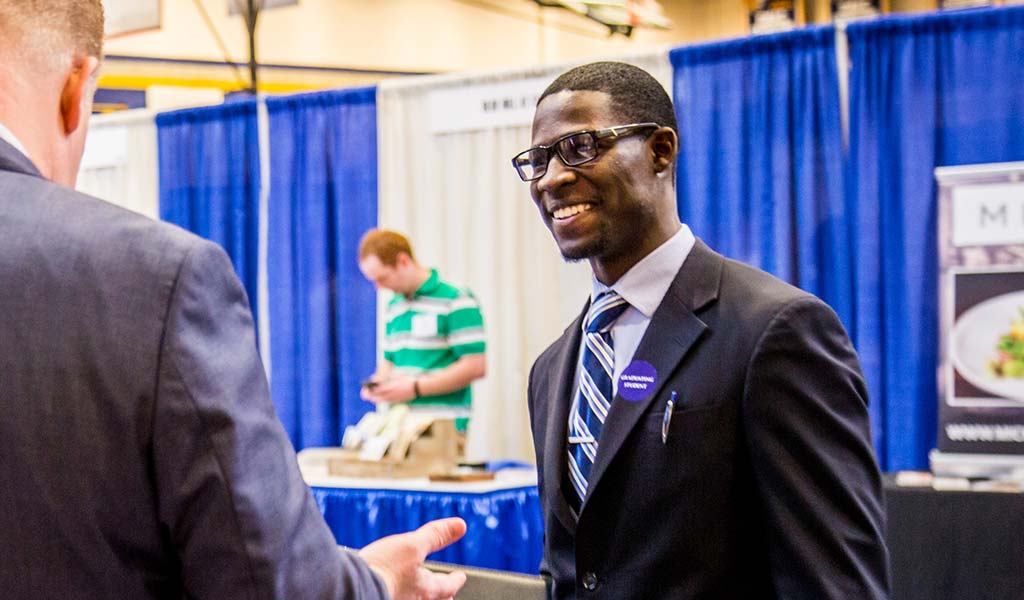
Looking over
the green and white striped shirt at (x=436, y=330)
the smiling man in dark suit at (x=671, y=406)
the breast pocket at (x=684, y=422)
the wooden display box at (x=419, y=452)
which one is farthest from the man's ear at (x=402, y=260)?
the breast pocket at (x=684, y=422)

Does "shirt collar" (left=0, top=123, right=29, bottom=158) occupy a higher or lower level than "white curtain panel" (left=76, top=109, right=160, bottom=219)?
lower

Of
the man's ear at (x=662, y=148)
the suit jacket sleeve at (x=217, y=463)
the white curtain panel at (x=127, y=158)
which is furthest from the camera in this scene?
the white curtain panel at (x=127, y=158)

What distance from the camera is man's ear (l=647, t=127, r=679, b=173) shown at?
5.79 feet

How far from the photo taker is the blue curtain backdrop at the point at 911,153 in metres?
4.80

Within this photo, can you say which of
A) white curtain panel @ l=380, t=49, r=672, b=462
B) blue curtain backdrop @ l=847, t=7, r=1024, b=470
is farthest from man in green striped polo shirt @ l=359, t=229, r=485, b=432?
blue curtain backdrop @ l=847, t=7, r=1024, b=470

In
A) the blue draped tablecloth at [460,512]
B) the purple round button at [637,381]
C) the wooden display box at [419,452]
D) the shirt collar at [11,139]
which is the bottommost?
the blue draped tablecloth at [460,512]

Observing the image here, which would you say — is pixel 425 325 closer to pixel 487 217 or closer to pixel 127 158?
pixel 487 217

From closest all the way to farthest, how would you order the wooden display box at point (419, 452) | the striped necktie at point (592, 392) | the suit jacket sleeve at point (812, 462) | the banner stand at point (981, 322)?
the suit jacket sleeve at point (812, 462), the striped necktie at point (592, 392), the banner stand at point (981, 322), the wooden display box at point (419, 452)

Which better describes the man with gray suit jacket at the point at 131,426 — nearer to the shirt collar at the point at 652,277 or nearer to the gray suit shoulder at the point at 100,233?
the gray suit shoulder at the point at 100,233

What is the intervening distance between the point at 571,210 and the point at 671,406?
390 millimetres

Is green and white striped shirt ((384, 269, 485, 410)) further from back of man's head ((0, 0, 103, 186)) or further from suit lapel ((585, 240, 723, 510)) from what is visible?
back of man's head ((0, 0, 103, 186))

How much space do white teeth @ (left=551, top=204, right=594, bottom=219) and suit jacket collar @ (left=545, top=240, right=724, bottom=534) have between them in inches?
7.1

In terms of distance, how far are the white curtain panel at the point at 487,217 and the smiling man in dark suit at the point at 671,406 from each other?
4.01 meters

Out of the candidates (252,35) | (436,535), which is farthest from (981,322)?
(252,35)
